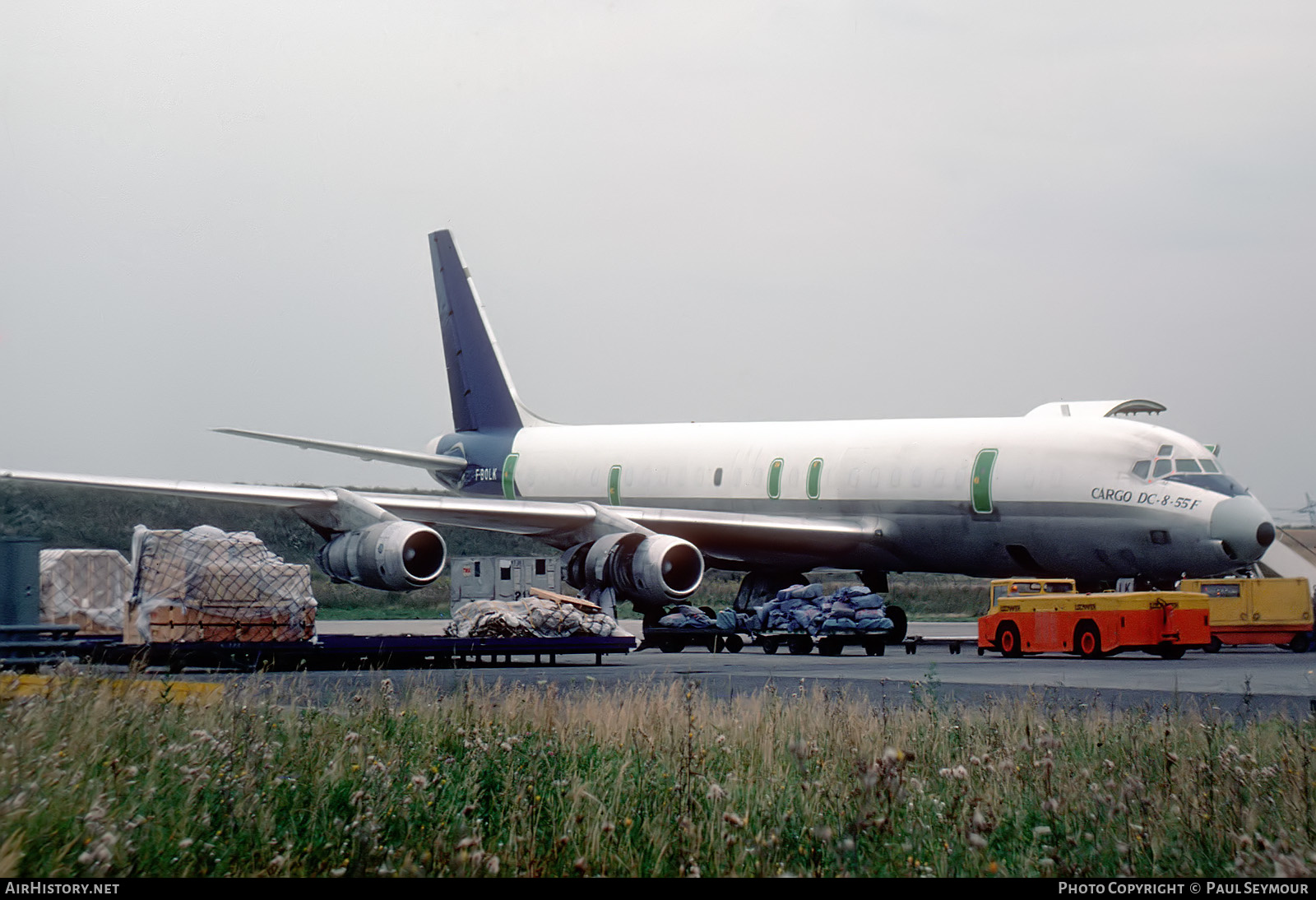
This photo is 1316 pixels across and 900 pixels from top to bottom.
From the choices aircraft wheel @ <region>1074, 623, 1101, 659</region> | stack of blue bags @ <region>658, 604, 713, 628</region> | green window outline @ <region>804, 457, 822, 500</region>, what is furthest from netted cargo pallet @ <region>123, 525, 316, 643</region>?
aircraft wheel @ <region>1074, 623, 1101, 659</region>

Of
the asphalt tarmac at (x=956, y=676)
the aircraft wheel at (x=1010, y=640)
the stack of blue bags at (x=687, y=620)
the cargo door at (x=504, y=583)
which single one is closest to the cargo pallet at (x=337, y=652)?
the asphalt tarmac at (x=956, y=676)

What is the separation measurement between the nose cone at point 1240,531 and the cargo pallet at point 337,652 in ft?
33.1

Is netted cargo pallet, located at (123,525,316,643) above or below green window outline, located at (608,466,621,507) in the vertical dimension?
below

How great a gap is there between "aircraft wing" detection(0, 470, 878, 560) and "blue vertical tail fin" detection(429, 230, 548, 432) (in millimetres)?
8696

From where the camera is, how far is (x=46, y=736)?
27.6 ft

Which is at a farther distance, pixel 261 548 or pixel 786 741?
pixel 261 548

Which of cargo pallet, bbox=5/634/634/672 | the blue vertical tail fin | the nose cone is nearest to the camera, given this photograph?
cargo pallet, bbox=5/634/634/672

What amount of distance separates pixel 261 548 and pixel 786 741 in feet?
41.1

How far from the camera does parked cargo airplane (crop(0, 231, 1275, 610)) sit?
24406mm

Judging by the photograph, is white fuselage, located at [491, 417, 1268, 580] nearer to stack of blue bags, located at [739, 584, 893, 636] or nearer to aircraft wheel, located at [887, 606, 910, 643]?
aircraft wheel, located at [887, 606, 910, 643]

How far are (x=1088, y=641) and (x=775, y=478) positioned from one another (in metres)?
8.71

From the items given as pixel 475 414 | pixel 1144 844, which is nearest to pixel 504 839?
pixel 1144 844
